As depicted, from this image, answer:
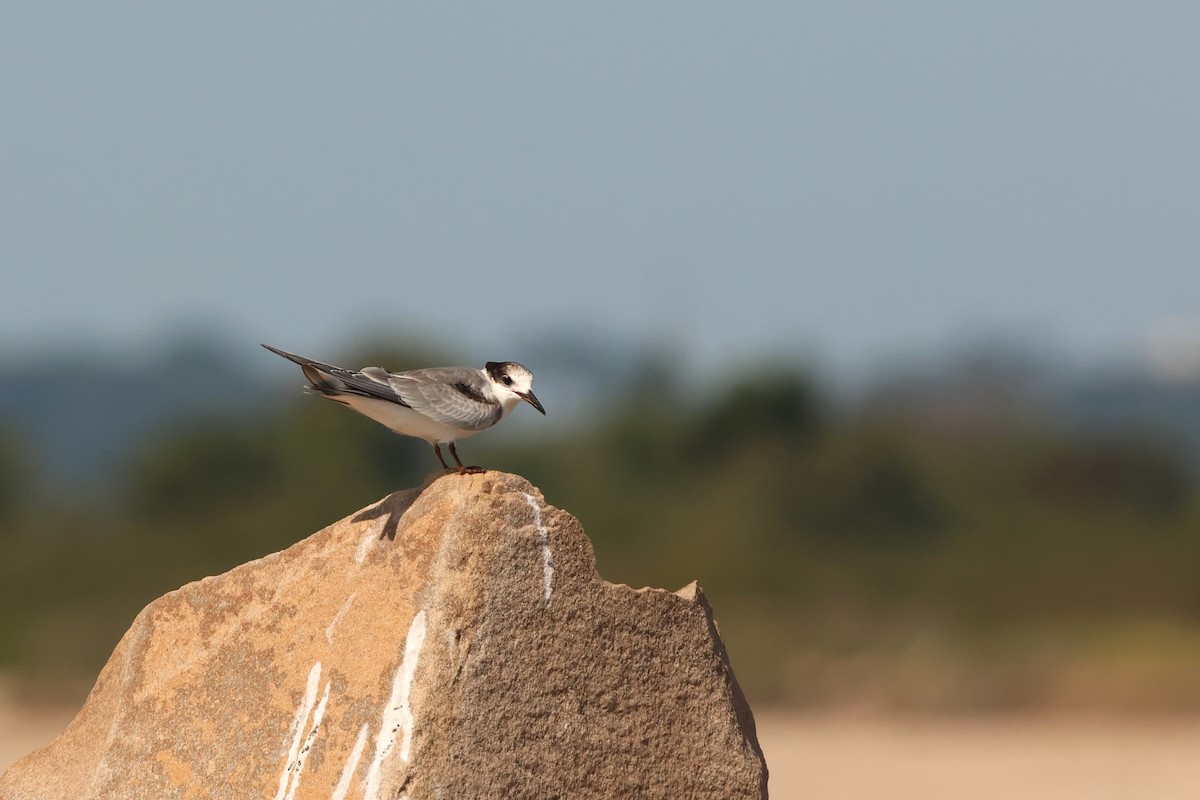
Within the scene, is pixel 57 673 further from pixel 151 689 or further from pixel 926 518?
pixel 151 689

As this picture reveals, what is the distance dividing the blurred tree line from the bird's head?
12.6m

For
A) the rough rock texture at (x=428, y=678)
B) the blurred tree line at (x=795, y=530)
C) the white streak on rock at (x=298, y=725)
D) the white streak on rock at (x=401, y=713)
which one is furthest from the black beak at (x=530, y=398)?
the blurred tree line at (x=795, y=530)

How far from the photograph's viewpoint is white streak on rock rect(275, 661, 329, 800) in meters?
6.21

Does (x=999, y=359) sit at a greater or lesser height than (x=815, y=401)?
lesser

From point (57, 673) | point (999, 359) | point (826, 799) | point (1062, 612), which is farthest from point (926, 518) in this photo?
point (999, 359)

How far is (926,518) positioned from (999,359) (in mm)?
36365

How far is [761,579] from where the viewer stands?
20.5 metres

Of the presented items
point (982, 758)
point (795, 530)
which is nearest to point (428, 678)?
point (982, 758)

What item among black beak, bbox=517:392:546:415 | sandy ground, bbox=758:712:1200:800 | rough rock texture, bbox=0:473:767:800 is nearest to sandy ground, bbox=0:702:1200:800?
sandy ground, bbox=758:712:1200:800

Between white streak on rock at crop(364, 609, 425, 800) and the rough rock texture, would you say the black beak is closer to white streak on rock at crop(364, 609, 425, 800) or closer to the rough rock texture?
the rough rock texture

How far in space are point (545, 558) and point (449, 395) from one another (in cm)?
71

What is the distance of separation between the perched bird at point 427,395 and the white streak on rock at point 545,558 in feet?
0.93

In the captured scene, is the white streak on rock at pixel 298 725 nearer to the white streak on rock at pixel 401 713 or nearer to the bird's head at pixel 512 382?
the white streak on rock at pixel 401 713

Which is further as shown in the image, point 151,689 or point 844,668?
point 844,668
